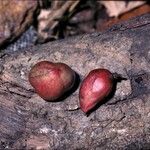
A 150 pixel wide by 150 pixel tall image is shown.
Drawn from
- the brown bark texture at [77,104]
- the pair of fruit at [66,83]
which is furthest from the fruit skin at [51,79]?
the brown bark texture at [77,104]

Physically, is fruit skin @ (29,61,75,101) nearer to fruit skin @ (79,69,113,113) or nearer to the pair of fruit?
the pair of fruit

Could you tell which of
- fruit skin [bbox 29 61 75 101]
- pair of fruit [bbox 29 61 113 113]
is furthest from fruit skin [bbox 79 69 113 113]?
fruit skin [bbox 29 61 75 101]

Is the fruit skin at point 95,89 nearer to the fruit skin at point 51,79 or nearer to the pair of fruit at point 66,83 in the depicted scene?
the pair of fruit at point 66,83

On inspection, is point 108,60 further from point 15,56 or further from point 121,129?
point 15,56

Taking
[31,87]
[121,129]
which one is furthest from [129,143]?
[31,87]

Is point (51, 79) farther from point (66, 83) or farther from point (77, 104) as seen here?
point (77, 104)

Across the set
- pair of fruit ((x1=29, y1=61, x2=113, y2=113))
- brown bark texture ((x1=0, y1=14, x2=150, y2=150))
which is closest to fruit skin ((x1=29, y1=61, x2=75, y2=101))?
pair of fruit ((x1=29, y1=61, x2=113, y2=113))

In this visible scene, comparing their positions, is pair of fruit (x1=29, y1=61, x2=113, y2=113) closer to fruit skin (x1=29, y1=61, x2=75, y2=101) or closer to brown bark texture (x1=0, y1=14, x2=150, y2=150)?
A: fruit skin (x1=29, y1=61, x2=75, y2=101)
